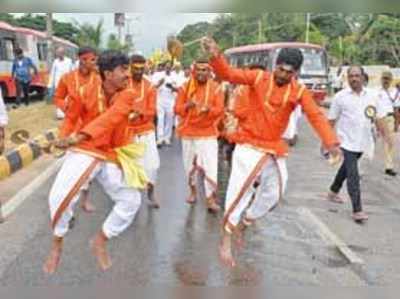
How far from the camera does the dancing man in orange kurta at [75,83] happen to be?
6.57 m

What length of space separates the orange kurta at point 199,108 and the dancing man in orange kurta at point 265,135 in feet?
7.74

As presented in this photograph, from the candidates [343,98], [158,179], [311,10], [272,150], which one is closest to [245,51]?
[158,179]

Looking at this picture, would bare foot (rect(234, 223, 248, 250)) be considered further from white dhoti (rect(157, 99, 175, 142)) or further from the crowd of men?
white dhoti (rect(157, 99, 175, 142))

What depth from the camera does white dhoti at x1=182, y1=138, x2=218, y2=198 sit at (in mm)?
8492

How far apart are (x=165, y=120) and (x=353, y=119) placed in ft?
25.3

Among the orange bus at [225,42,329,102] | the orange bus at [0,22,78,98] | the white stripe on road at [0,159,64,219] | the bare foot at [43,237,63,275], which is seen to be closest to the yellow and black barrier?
the white stripe on road at [0,159,64,219]

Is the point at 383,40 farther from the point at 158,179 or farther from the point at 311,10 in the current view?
the point at 311,10

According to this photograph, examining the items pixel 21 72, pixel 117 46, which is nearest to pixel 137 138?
pixel 117 46

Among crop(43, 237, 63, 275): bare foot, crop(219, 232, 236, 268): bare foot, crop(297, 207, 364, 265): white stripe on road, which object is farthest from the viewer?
crop(297, 207, 364, 265): white stripe on road

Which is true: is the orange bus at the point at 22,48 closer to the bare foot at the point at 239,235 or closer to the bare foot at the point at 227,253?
the bare foot at the point at 239,235

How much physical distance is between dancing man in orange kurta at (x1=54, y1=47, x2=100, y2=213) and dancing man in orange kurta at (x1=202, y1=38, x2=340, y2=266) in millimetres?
1223

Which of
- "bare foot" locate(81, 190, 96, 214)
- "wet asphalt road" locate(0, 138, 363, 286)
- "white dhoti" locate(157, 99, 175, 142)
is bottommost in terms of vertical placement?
"white dhoti" locate(157, 99, 175, 142)

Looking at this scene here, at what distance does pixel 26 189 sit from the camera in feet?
32.3

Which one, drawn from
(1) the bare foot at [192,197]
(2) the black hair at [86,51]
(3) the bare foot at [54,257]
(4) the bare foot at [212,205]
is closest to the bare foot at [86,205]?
(1) the bare foot at [192,197]
